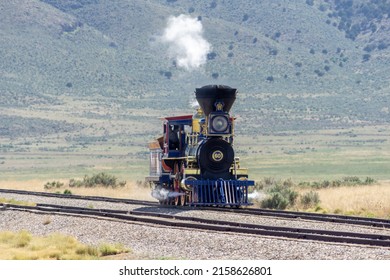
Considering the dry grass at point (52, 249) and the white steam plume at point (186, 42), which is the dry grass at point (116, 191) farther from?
the white steam plume at point (186, 42)

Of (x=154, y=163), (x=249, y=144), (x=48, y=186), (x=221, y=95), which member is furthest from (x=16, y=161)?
(x=221, y=95)

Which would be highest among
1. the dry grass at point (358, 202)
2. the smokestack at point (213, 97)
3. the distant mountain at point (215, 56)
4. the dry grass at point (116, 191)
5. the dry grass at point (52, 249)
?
the distant mountain at point (215, 56)

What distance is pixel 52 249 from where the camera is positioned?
22.2 meters

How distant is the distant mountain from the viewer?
135000 mm

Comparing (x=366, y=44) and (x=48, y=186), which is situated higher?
(x=366, y=44)

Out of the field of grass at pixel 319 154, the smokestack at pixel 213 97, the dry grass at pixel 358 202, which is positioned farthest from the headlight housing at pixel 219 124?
the field of grass at pixel 319 154

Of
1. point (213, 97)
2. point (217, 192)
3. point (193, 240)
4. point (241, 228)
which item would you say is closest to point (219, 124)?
point (213, 97)

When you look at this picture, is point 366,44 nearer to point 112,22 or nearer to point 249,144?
point 112,22

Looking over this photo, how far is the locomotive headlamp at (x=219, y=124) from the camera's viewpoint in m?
34.3

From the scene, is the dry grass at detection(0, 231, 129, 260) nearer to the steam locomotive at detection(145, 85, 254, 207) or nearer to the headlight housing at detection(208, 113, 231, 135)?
the steam locomotive at detection(145, 85, 254, 207)

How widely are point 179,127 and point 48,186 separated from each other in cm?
2371

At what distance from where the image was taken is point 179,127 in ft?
122

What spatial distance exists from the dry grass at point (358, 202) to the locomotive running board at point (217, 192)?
4.21 meters

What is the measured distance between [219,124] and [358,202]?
7.64m
